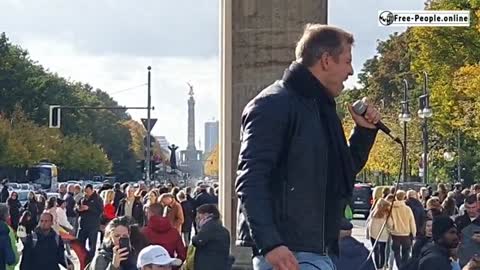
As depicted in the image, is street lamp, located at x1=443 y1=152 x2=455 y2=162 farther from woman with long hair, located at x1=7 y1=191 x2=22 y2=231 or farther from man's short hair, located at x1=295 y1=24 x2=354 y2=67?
man's short hair, located at x1=295 y1=24 x2=354 y2=67

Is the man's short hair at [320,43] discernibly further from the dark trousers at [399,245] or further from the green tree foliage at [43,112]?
the green tree foliage at [43,112]

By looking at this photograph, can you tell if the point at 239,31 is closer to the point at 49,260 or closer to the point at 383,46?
the point at 49,260

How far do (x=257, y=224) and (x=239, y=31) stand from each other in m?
12.7

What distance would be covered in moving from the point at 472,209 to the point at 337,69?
15.4m

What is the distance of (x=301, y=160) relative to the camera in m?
5.22

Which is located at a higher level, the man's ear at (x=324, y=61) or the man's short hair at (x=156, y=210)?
the man's ear at (x=324, y=61)

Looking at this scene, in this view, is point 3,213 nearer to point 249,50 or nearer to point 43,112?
point 249,50

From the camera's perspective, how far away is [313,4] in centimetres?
1730

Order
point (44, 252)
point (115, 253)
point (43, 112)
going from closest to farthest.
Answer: point (115, 253) → point (44, 252) → point (43, 112)

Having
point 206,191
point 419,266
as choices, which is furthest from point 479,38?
point 419,266

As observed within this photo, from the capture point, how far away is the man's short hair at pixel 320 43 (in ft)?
17.3

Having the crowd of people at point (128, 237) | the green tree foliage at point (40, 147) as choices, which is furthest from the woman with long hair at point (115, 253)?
the green tree foliage at point (40, 147)

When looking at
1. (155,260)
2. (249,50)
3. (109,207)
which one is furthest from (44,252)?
(109,207)

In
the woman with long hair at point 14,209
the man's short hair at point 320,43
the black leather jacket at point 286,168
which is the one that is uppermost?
the man's short hair at point 320,43
